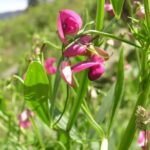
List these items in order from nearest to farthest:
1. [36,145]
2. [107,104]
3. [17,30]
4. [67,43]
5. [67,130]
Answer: [67,43] < [67,130] < [107,104] < [36,145] < [17,30]

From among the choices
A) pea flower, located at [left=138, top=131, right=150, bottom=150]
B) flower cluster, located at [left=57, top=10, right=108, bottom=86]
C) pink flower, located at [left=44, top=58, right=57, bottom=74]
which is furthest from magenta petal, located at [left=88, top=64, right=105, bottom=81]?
pink flower, located at [left=44, top=58, right=57, bottom=74]

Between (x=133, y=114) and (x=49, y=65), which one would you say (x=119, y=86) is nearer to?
(x=133, y=114)

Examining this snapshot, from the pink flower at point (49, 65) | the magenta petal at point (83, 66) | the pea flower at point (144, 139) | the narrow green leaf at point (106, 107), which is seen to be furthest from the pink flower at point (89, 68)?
the pink flower at point (49, 65)

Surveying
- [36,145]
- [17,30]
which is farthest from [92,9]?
[36,145]

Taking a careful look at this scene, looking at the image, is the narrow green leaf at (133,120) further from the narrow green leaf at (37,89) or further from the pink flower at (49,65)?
the pink flower at (49,65)

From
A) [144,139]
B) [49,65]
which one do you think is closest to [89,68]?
[144,139]

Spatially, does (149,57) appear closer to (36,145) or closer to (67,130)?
(67,130)

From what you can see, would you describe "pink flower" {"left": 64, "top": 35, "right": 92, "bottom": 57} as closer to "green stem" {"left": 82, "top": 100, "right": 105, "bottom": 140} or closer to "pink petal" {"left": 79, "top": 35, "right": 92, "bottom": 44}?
"pink petal" {"left": 79, "top": 35, "right": 92, "bottom": 44}
